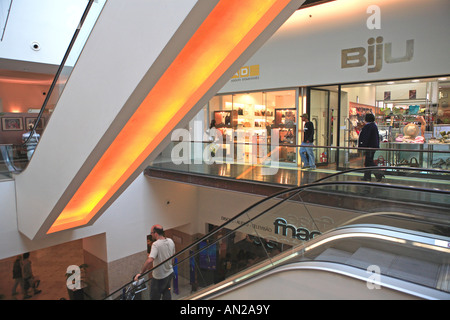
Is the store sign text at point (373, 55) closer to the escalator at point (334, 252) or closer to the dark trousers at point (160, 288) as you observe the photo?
the escalator at point (334, 252)

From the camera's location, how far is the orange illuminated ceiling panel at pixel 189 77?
3.68m

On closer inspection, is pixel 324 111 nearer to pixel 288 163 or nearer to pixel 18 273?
pixel 288 163

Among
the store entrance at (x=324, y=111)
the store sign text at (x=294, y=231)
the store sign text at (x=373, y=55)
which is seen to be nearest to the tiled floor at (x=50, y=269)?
the store sign text at (x=294, y=231)

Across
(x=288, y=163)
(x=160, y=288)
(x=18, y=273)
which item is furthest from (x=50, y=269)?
(x=288, y=163)

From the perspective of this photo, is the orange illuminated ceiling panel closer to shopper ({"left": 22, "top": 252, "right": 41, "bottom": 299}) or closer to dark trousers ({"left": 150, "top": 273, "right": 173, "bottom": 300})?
dark trousers ({"left": 150, "top": 273, "right": 173, "bottom": 300})

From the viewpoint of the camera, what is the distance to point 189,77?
4434mm

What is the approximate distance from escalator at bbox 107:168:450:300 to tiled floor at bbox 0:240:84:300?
20.0ft

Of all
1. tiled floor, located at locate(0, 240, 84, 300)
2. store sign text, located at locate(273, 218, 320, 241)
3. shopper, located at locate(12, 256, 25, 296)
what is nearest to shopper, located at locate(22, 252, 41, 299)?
shopper, located at locate(12, 256, 25, 296)

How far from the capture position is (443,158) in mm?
6781

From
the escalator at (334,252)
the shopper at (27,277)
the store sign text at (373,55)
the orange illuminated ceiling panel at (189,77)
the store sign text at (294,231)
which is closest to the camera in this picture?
the escalator at (334,252)

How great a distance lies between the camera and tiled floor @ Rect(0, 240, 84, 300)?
32.5 ft

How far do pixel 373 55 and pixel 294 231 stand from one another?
6762mm

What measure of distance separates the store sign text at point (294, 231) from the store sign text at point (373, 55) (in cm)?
646
